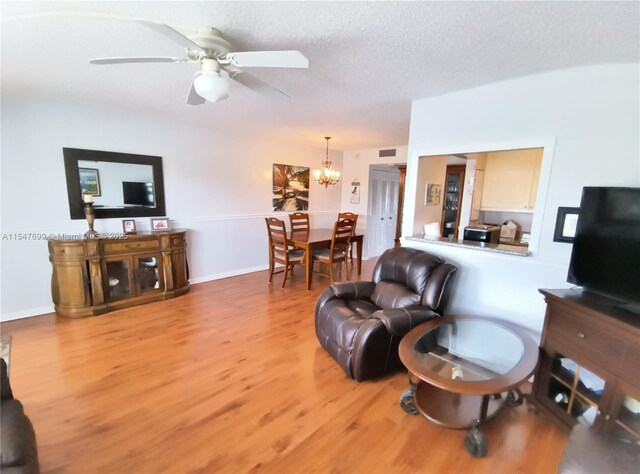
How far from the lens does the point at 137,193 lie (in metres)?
3.70

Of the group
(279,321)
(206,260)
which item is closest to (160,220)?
(206,260)

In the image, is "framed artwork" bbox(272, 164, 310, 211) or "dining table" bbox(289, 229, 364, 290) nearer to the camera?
"dining table" bbox(289, 229, 364, 290)

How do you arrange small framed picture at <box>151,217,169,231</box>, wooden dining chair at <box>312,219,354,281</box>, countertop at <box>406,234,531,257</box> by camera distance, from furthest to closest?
1. wooden dining chair at <box>312,219,354,281</box>
2. small framed picture at <box>151,217,169,231</box>
3. countertop at <box>406,234,531,257</box>

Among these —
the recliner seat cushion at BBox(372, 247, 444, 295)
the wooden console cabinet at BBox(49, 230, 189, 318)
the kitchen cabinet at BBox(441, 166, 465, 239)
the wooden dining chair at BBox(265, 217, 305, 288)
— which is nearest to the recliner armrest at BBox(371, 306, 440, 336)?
the recliner seat cushion at BBox(372, 247, 444, 295)

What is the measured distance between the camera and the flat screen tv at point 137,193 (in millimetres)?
3607

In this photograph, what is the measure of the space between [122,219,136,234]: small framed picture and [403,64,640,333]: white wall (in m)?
3.60

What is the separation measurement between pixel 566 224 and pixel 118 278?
4471 millimetres

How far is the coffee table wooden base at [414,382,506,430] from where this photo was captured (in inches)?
68.5

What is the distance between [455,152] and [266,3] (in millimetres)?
1977

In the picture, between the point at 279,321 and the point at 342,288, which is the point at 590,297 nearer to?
the point at 342,288

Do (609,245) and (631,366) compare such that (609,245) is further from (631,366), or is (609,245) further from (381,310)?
(381,310)

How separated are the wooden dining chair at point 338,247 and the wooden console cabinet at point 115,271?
197 cm

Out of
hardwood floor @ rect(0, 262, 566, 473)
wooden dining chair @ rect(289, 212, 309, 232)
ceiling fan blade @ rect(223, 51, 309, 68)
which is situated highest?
ceiling fan blade @ rect(223, 51, 309, 68)

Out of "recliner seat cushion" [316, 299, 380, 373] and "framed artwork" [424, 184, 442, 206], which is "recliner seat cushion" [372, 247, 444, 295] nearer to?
"recliner seat cushion" [316, 299, 380, 373]
